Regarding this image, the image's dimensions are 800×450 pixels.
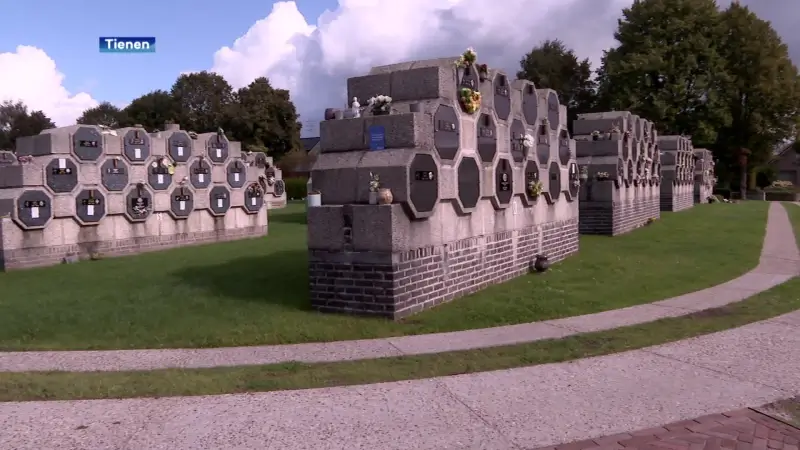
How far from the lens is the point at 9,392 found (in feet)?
18.0

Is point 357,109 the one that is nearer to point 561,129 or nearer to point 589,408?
point 589,408

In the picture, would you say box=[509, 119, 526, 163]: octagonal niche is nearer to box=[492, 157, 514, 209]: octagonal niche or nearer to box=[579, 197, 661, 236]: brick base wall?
box=[492, 157, 514, 209]: octagonal niche

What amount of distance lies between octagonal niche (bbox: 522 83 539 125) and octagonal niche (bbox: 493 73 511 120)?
0.91 meters

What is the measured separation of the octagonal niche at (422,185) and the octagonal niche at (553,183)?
4.85 m

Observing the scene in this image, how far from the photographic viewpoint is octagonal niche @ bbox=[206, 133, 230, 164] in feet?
58.4

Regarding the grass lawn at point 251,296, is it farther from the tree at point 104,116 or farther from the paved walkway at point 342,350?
the tree at point 104,116

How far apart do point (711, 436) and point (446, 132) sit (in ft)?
18.2

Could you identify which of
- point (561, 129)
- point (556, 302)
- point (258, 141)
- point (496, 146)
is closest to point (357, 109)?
point (496, 146)

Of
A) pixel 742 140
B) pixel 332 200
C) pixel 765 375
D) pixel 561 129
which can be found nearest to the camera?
pixel 765 375

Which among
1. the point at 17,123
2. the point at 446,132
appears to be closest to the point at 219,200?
the point at 446,132

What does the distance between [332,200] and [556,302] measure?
3.45 m

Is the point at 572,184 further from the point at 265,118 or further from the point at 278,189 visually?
the point at 265,118

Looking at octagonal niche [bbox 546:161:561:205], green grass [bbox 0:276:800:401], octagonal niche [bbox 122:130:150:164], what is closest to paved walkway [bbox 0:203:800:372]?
green grass [bbox 0:276:800:401]

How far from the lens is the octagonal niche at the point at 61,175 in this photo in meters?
13.5
